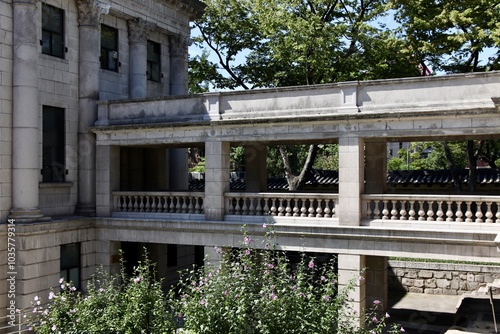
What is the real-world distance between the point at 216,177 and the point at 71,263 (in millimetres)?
6104

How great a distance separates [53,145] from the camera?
1942 centimetres

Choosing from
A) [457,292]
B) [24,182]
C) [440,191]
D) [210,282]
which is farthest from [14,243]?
[440,191]

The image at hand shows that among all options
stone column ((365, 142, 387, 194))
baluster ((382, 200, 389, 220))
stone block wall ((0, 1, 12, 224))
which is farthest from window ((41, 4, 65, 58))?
baluster ((382, 200, 389, 220))

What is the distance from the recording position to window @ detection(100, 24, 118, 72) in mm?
21750

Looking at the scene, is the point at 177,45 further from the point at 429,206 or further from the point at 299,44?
the point at 429,206

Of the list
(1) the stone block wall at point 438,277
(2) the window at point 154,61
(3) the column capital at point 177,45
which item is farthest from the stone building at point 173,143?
(1) the stone block wall at point 438,277

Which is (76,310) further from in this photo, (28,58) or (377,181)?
(377,181)

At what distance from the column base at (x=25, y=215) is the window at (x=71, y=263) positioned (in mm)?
1854

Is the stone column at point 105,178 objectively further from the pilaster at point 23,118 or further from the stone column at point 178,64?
the stone column at point 178,64

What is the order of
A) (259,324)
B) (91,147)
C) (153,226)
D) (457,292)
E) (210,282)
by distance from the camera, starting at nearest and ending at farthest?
1. (259,324)
2. (210,282)
3. (153,226)
4. (91,147)
5. (457,292)

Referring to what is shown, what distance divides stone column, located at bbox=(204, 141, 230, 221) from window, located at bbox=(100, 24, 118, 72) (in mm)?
6653

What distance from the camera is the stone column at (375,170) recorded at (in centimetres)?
1994

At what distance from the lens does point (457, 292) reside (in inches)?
952

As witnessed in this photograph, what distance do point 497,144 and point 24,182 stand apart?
1078 inches
